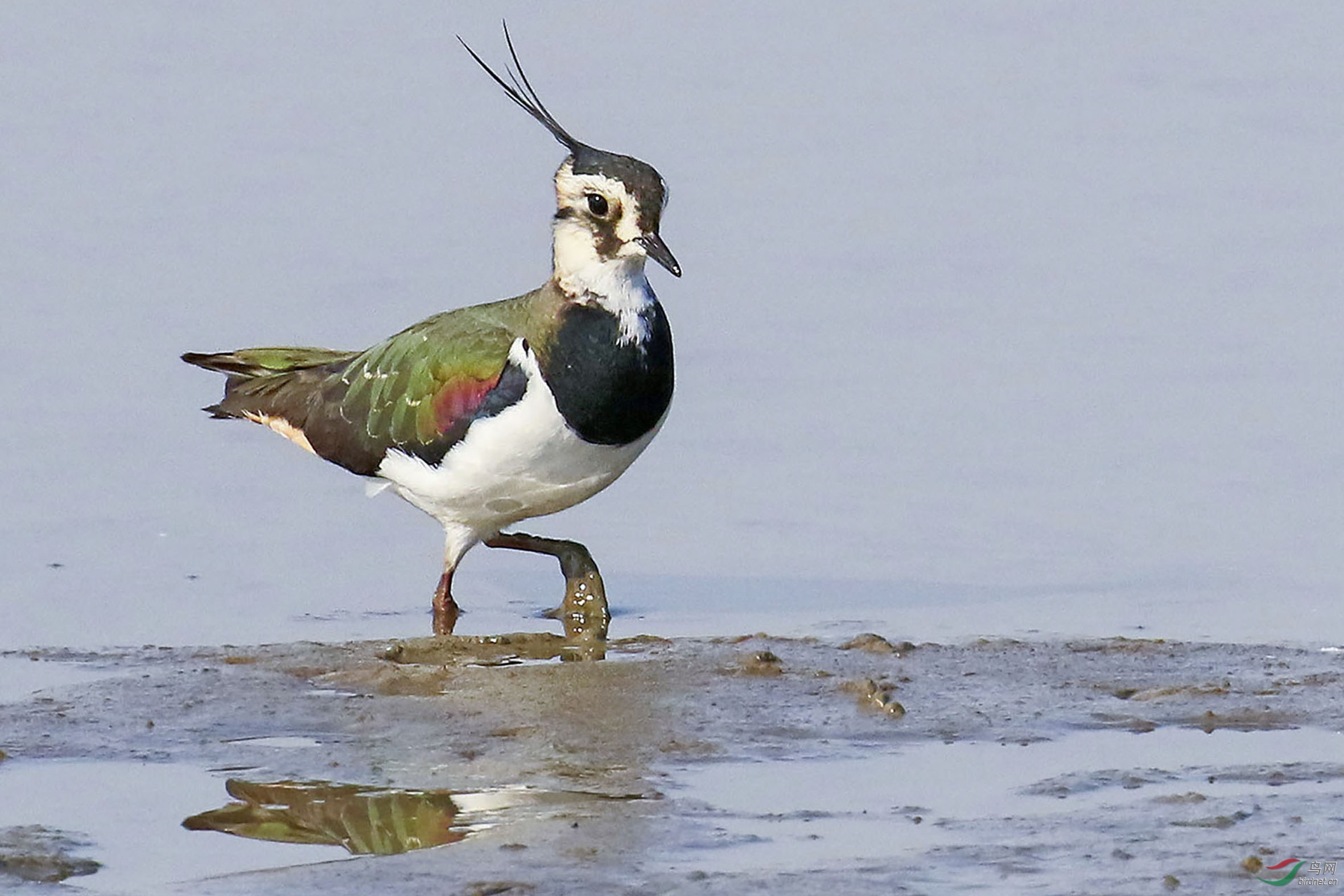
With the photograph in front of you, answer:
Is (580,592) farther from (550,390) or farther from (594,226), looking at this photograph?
(594,226)

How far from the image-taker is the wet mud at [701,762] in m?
5.68

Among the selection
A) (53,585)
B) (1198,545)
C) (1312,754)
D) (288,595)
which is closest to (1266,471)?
(1198,545)

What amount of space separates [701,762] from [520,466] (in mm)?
1813

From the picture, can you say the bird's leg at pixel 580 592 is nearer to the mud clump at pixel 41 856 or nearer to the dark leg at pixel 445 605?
the dark leg at pixel 445 605

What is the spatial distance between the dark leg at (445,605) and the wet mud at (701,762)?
439 millimetres

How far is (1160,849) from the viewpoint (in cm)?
579

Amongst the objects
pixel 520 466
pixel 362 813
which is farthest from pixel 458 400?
pixel 362 813

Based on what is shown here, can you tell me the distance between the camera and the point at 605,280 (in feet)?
27.0

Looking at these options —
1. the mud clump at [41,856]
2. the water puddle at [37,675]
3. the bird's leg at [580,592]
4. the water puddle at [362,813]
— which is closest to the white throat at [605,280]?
the bird's leg at [580,592]

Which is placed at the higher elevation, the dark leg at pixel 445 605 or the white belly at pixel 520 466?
the white belly at pixel 520 466

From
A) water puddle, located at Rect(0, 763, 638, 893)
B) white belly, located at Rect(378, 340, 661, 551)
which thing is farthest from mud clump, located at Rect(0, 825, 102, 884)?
white belly, located at Rect(378, 340, 661, 551)

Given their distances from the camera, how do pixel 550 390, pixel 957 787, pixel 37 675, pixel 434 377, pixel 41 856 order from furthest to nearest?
pixel 434 377 → pixel 550 390 → pixel 37 675 → pixel 957 787 → pixel 41 856

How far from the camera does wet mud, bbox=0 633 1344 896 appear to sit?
5680 millimetres

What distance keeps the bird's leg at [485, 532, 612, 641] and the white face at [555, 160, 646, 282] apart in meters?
0.97
